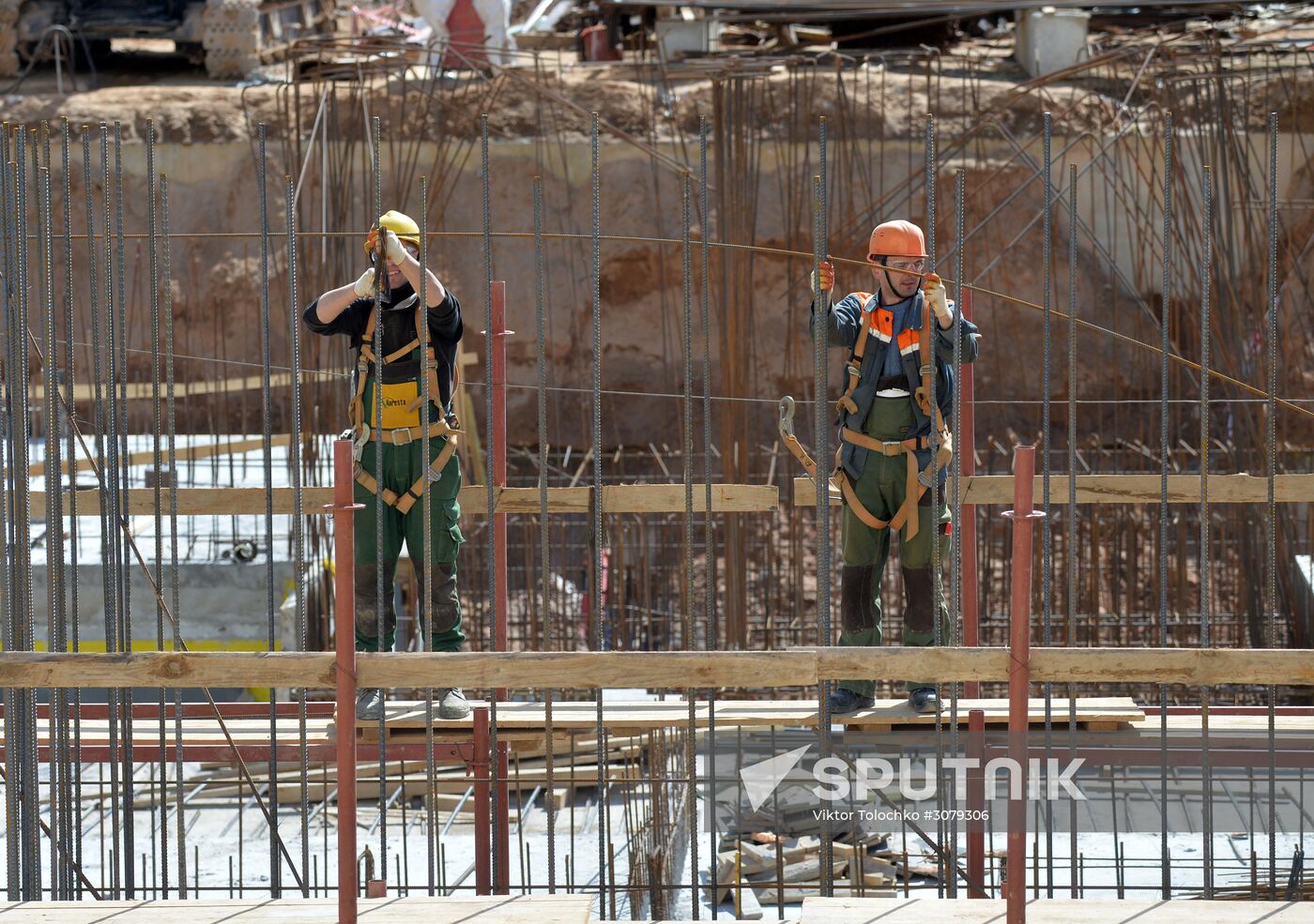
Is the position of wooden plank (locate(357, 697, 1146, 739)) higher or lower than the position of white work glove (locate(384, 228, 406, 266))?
lower

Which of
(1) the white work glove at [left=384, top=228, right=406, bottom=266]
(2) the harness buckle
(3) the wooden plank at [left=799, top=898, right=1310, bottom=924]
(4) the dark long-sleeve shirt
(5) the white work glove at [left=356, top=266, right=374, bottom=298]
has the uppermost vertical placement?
(1) the white work glove at [left=384, top=228, right=406, bottom=266]

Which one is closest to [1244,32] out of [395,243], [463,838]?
[463,838]

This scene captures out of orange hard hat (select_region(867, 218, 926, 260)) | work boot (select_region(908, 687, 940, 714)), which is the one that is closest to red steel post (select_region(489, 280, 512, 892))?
orange hard hat (select_region(867, 218, 926, 260))

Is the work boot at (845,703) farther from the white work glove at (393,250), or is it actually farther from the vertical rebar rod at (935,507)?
the white work glove at (393,250)

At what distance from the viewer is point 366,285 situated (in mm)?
6047

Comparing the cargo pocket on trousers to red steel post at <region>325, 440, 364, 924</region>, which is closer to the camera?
red steel post at <region>325, 440, 364, 924</region>

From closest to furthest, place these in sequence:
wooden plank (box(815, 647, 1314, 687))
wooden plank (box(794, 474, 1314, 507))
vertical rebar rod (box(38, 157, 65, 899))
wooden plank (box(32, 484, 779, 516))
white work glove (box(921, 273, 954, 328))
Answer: wooden plank (box(815, 647, 1314, 687)), vertical rebar rod (box(38, 157, 65, 899)), white work glove (box(921, 273, 954, 328)), wooden plank (box(794, 474, 1314, 507)), wooden plank (box(32, 484, 779, 516))

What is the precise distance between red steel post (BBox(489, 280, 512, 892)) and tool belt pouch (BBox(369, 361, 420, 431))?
Result: 0.34m

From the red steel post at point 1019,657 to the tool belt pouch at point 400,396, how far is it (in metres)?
2.96

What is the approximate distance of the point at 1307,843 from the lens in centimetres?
848

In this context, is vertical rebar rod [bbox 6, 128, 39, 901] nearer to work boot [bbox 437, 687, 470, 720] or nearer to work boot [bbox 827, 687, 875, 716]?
work boot [bbox 437, 687, 470, 720]

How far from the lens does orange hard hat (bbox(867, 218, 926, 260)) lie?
6.47 metres

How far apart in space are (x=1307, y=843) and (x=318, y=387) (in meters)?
6.99

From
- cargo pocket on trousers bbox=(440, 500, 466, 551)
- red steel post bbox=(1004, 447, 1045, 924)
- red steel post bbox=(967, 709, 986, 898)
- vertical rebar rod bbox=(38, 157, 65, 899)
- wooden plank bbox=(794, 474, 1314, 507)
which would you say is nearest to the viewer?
red steel post bbox=(1004, 447, 1045, 924)
